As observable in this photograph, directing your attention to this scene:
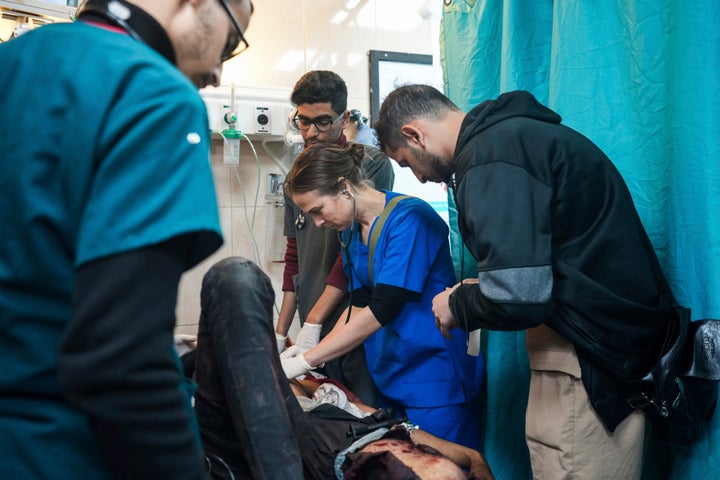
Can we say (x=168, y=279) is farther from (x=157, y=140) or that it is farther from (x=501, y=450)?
(x=501, y=450)

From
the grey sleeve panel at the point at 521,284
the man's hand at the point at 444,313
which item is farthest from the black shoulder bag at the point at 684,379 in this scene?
the man's hand at the point at 444,313

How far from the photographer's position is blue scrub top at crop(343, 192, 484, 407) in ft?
5.54

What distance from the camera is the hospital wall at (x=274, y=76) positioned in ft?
8.77

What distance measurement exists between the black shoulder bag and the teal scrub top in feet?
3.49

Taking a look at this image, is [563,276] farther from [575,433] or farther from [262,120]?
[262,120]

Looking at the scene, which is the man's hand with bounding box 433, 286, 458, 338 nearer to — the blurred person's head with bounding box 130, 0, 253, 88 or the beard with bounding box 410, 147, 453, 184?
the beard with bounding box 410, 147, 453, 184

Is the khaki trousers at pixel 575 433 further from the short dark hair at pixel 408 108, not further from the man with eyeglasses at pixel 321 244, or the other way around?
the man with eyeglasses at pixel 321 244

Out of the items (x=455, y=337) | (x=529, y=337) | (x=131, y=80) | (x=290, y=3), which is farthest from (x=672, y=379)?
(x=290, y=3)

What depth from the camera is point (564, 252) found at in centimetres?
121

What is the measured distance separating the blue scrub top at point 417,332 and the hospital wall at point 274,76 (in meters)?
1.11

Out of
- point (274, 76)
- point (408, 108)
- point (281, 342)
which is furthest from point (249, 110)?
point (408, 108)

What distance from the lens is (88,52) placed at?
0.53 metres

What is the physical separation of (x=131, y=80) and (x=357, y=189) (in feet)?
4.49

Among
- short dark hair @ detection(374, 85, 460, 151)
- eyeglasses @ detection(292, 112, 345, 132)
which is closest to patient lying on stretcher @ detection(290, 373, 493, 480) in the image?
short dark hair @ detection(374, 85, 460, 151)
